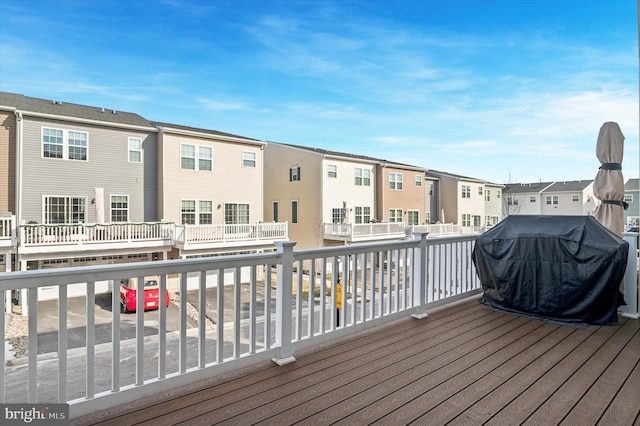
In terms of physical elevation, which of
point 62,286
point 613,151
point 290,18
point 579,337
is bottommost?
point 579,337

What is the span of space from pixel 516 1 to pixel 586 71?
15.4 ft

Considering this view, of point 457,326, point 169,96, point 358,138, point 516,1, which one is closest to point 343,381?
point 457,326

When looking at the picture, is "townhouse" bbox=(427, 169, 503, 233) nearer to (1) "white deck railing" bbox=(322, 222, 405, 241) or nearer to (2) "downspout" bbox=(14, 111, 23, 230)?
(1) "white deck railing" bbox=(322, 222, 405, 241)

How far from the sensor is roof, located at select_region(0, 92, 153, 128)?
11430 millimetres

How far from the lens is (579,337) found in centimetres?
311

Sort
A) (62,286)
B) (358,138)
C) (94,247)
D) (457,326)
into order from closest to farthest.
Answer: (62,286) < (457,326) < (94,247) < (358,138)

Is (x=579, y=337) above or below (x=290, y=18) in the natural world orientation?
below

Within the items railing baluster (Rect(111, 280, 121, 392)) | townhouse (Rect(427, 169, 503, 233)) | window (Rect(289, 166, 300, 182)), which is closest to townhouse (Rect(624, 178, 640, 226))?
townhouse (Rect(427, 169, 503, 233))

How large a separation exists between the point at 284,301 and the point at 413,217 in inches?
764

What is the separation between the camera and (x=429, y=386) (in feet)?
7.27

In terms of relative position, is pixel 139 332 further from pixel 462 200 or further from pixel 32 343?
pixel 462 200

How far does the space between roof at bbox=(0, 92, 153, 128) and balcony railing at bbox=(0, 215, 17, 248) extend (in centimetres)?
339

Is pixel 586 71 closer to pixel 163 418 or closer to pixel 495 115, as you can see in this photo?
pixel 495 115

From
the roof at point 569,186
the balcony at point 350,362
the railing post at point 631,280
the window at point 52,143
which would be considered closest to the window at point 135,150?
the window at point 52,143
